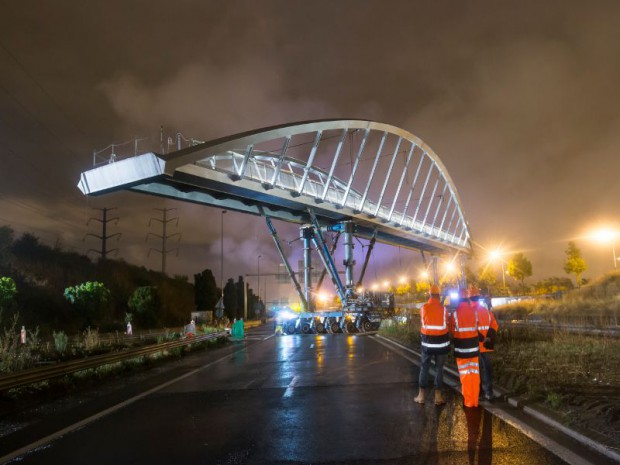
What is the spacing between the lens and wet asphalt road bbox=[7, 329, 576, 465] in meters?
5.49

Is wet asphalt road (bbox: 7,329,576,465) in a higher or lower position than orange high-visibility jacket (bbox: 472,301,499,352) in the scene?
lower

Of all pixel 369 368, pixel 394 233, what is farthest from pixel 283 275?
pixel 369 368

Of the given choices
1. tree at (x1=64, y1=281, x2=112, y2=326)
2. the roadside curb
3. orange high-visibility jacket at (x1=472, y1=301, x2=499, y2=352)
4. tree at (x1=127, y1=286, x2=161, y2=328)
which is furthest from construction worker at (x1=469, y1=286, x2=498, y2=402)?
tree at (x1=127, y1=286, x2=161, y2=328)

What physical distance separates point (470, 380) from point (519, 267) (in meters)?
91.5

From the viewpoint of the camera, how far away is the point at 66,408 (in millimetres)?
9242

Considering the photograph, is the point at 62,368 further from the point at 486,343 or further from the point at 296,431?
the point at 486,343

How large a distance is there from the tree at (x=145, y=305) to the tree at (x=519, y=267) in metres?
65.2

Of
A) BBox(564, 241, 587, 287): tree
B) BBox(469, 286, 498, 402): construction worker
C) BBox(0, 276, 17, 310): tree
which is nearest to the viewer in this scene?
BBox(469, 286, 498, 402): construction worker

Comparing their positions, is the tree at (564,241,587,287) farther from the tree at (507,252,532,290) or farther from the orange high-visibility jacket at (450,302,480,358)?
the orange high-visibility jacket at (450,302,480,358)

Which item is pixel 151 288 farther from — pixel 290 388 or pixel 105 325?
pixel 290 388

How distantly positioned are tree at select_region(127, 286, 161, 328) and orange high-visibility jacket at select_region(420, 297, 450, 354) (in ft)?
158

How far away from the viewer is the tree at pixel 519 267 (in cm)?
9119

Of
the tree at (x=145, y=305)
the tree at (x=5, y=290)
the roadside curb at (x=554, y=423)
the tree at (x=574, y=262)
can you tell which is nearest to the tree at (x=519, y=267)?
the tree at (x=574, y=262)

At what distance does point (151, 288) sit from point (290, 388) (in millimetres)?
46166
